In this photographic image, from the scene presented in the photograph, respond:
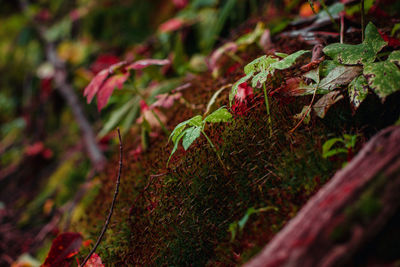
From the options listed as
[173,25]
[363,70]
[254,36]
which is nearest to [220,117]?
[363,70]

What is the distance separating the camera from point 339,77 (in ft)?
2.70

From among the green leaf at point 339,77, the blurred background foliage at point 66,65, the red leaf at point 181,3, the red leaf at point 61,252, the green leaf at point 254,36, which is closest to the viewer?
the green leaf at point 339,77

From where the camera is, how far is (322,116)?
0.77 metres

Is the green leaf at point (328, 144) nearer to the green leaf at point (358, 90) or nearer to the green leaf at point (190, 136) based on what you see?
the green leaf at point (358, 90)

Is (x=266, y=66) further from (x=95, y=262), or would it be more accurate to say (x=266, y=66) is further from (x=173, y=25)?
(x=173, y=25)

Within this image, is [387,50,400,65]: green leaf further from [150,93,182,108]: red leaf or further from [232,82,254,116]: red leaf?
[150,93,182,108]: red leaf

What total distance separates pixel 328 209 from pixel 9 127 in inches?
226

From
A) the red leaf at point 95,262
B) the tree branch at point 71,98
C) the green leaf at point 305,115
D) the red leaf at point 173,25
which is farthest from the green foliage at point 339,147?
the tree branch at point 71,98

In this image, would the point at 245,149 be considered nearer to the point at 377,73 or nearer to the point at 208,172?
the point at 208,172

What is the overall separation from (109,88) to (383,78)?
1.13 metres

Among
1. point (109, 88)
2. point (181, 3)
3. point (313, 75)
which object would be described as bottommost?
point (313, 75)

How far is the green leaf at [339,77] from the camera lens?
0.80 meters

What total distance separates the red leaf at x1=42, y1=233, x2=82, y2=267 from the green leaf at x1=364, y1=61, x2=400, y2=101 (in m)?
1.28

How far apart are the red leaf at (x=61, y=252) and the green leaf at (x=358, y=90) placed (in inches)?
48.0
